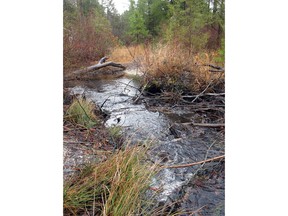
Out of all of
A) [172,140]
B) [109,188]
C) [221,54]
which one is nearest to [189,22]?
[221,54]


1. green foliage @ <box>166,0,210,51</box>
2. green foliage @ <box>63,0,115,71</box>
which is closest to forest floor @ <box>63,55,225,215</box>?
green foliage @ <box>63,0,115,71</box>

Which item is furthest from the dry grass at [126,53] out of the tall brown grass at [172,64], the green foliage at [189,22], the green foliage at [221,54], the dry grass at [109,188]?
the dry grass at [109,188]

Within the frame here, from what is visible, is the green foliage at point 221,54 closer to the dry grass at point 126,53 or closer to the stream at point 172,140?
the stream at point 172,140

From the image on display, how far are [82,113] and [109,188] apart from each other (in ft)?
2.02

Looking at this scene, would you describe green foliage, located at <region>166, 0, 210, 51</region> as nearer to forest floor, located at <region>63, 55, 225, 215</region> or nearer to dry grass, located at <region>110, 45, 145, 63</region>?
dry grass, located at <region>110, 45, 145, 63</region>

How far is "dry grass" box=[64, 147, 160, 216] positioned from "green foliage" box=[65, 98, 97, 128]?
15.6 inches

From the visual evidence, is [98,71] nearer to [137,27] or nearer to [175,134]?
[137,27]

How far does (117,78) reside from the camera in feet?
6.67

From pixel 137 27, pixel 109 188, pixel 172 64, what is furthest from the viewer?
pixel 172 64

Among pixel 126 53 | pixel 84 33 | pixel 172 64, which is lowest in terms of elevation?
pixel 172 64

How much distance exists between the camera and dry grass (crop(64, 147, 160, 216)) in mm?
958

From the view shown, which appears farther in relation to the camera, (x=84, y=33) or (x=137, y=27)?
(x=137, y=27)

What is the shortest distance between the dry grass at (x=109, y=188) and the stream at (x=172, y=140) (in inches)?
5.1

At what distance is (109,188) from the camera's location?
1039 millimetres
